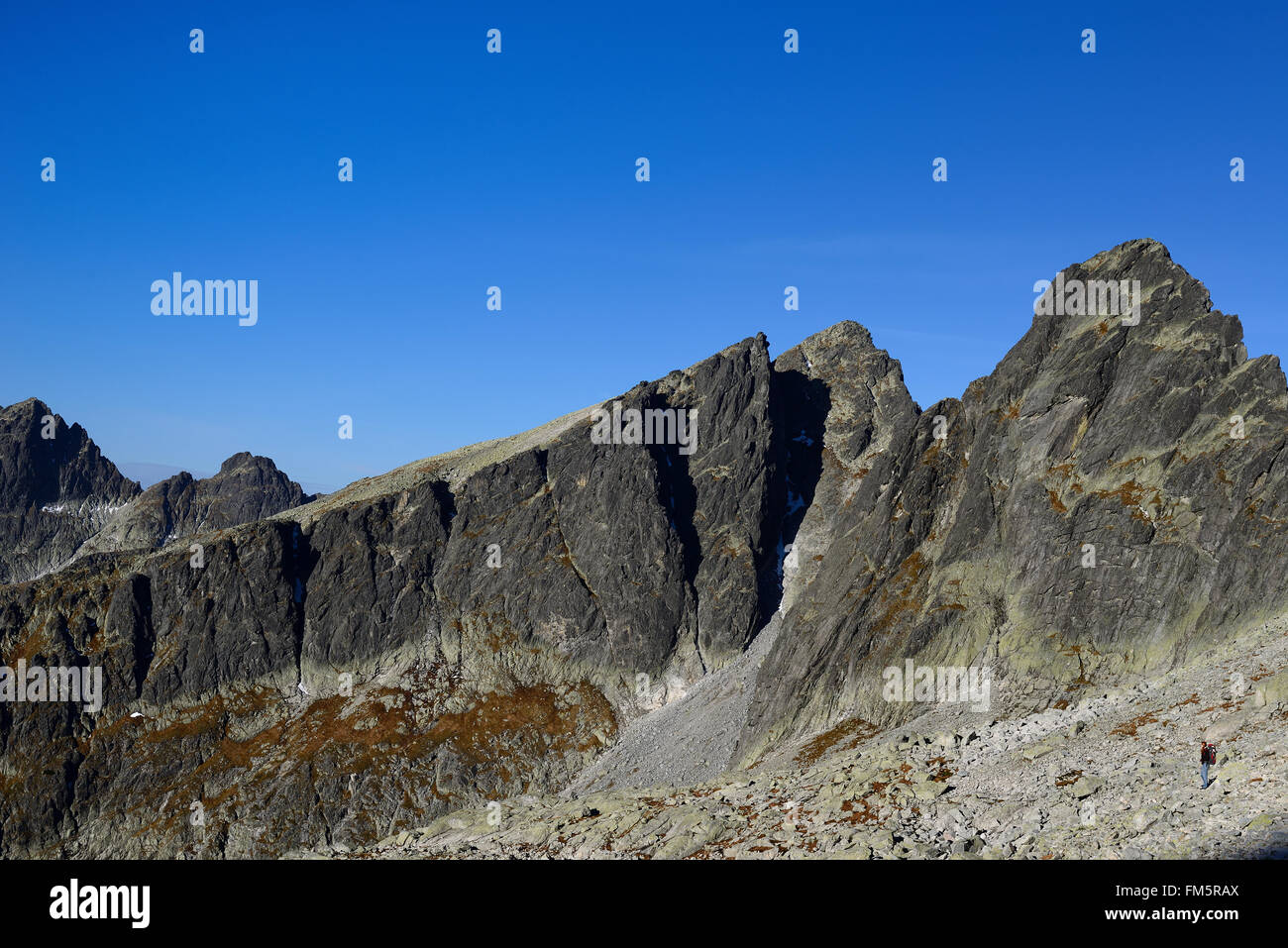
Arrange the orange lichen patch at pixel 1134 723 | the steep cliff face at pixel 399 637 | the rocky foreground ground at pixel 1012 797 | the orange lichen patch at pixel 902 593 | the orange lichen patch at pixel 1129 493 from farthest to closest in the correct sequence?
the steep cliff face at pixel 399 637, the orange lichen patch at pixel 902 593, the orange lichen patch at pixel 1129 493, the orange lichen patch at pixel 1134 723, the rocky foreground ground at pixel 1012 797

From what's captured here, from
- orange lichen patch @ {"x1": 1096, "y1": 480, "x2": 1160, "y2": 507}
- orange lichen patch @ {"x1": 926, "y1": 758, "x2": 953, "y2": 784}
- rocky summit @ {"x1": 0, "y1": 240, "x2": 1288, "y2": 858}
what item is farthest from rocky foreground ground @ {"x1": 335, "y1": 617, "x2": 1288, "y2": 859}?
orange lichen patch @ {"x1": 1096, "y1": 480, "x2": 1160, "y2": 507}

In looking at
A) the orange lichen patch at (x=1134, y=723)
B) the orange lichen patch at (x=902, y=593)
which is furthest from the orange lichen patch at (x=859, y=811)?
the orange lichen patch at (x=902, y=593)

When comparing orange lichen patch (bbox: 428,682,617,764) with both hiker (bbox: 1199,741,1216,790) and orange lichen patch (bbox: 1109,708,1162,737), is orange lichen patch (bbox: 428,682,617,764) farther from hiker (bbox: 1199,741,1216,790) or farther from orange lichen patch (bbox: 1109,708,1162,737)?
hiker (bbox: 1199,741,1216,790)

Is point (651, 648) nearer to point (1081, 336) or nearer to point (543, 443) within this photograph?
point (543, 443)

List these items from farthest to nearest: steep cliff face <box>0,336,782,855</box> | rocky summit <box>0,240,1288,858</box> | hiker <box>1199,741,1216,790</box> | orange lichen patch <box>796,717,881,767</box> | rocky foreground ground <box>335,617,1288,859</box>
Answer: steep cliff face <box>0,336,782,855</box> → orange lichen patch <box>796,717,881,767</box> → rocky summit <box>0,240,1288,858</box> → hiker <box>1199,741,1216,790</box> → rocky foreground ground <box>335,617,1288,859</box>

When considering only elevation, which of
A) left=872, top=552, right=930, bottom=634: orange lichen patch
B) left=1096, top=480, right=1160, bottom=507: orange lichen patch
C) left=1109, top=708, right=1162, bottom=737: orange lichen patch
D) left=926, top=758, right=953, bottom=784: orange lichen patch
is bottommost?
left=926, top=758, right=953, bottom=784: orange lichen patch

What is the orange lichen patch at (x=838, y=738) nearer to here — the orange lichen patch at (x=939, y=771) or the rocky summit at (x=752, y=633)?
the rocky summit at (x=752, y=633)

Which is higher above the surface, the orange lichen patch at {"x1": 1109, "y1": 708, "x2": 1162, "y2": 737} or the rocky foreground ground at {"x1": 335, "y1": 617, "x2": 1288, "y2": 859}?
the orange lichen patch at {"x1": 1109, "y1": 708, "x2": 1162, "y2": 737}
